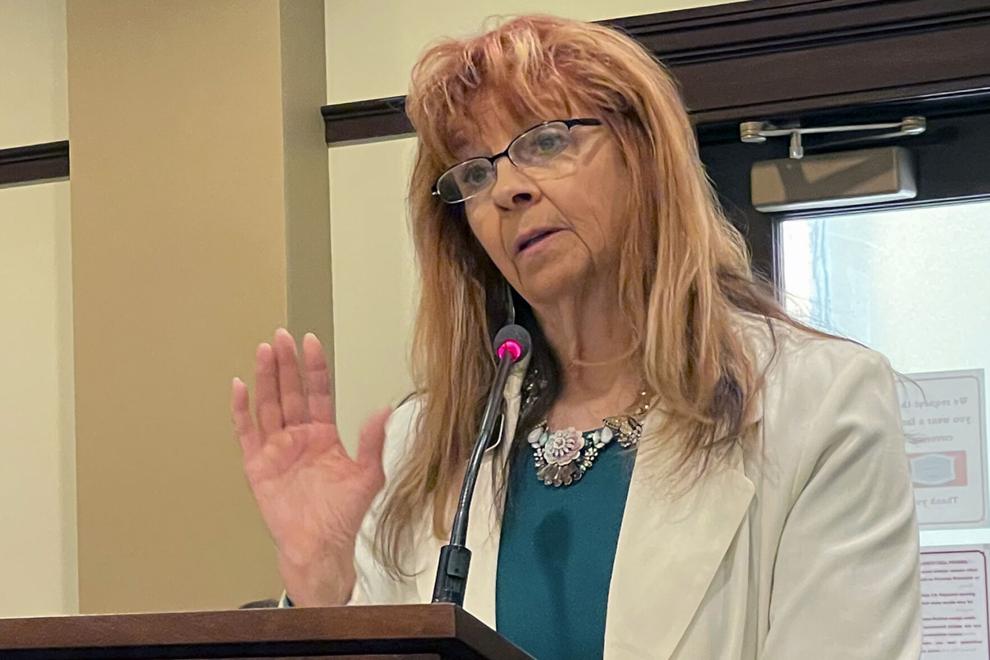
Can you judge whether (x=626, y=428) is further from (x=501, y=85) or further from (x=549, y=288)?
(x=501, y=85)

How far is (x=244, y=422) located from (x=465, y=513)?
0.32 m

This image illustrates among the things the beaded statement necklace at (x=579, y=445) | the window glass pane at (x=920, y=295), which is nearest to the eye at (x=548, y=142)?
the beaded statement necklace at (x=579, y=445)

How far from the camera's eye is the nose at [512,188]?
1562mm

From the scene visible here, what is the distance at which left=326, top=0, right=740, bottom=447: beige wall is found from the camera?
302 centimetres

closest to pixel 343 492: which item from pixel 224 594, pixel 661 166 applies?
pixel 661 166

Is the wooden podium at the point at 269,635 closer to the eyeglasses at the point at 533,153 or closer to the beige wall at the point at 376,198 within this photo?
the eyeglasses at the point at 533,153

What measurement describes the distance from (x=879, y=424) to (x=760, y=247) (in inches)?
56.6

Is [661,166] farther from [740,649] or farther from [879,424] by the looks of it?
[740,649]

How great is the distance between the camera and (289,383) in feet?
4.96

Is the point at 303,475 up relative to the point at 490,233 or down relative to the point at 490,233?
down

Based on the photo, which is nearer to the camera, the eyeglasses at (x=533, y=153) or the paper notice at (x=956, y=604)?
the eyeglasses at (x=533, y=153)

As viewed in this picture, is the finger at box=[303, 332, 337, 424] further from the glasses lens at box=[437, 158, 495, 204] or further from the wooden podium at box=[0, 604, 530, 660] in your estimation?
the wooden podium at box=[0, 604, 530, 660]

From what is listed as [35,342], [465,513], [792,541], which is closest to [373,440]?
[465,513]

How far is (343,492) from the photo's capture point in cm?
152
